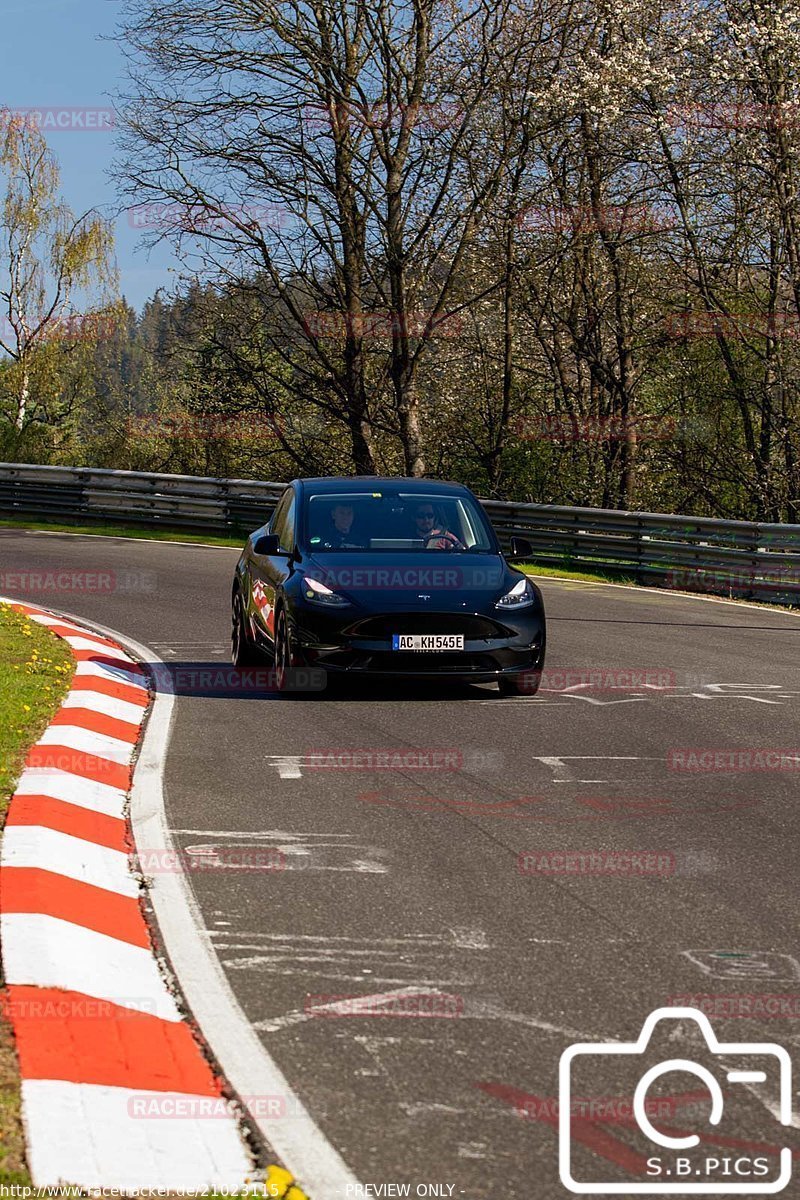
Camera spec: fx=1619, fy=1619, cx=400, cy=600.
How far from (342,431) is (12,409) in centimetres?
2140

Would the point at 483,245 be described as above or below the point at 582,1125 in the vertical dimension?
above

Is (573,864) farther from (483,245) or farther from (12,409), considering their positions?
(12,409)

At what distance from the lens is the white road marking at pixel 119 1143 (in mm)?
3621

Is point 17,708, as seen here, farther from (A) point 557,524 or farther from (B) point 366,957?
(A) point 557,524

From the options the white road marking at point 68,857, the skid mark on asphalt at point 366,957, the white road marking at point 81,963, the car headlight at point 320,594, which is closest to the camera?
the white road marking at point 81,963

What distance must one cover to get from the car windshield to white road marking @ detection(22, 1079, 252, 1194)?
858cm

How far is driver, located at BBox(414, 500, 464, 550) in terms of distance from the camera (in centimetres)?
1274

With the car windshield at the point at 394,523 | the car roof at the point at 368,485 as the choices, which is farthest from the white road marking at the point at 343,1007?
the car roof at the point at 368,485

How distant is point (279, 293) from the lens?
31031 mm

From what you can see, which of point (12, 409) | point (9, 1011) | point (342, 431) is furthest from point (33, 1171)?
point (12, 409)

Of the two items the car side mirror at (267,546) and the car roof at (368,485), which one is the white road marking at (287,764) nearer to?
the car side mirror at (267,546)

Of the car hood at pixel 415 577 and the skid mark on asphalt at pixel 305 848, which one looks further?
the car hood at pixel 415 577

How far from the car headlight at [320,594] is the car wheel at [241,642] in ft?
5.19

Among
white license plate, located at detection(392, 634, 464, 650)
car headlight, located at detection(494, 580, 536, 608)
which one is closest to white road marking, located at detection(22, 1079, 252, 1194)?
white license plate, located at detection(392, 634, 464, 650)
